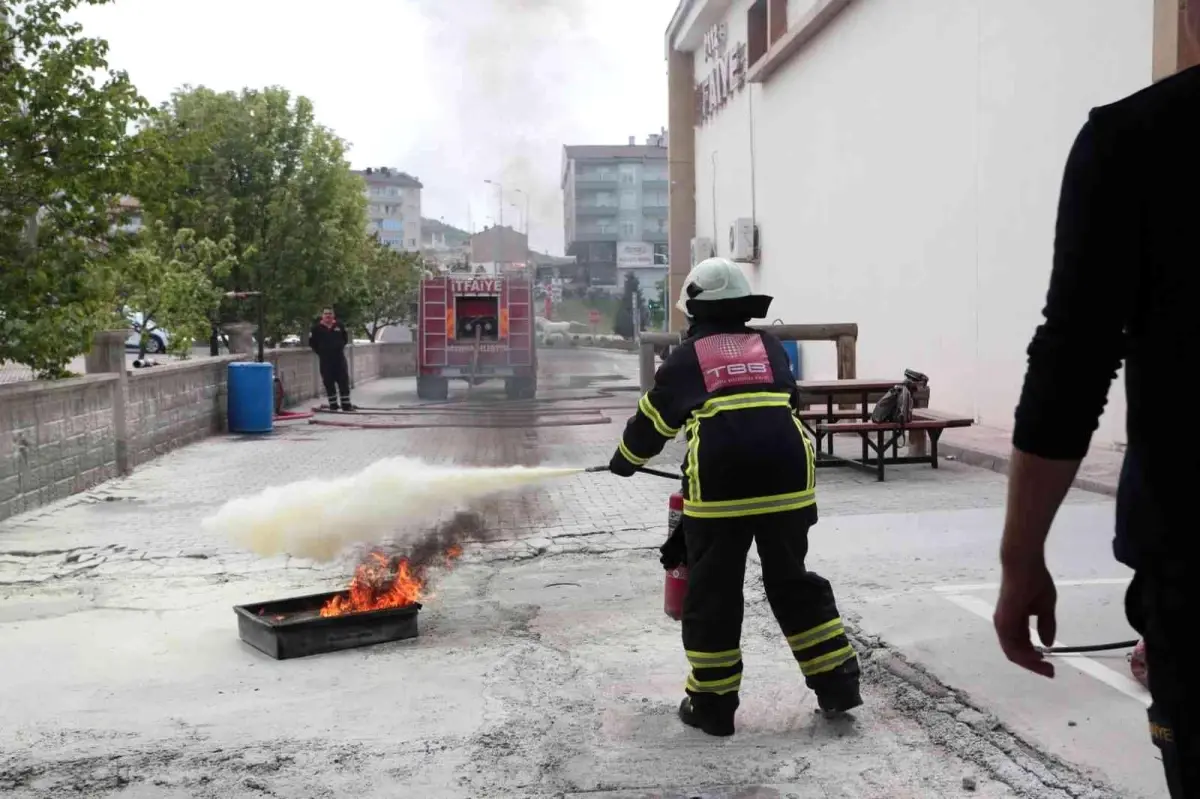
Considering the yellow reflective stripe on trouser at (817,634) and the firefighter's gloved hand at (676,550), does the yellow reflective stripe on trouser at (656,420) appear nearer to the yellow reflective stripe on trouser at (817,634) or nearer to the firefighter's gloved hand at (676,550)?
the firefighter's gloved hand at (676,550)

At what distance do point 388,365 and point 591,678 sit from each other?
30983 mm

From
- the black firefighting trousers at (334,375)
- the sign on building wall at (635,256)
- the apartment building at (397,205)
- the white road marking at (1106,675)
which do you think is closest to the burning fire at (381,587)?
the white road marking at (1106,675)

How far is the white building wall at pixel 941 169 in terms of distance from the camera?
12039mm

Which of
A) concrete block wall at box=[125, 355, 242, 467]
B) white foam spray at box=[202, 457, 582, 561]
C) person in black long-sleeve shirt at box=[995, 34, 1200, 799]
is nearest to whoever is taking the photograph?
person in black long-sleeve shirt at box=[995, 34, 1200, 799]

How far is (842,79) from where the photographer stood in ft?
62.5

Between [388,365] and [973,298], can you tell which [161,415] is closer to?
[973,298]

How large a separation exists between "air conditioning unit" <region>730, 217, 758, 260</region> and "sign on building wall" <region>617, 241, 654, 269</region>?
7707cm

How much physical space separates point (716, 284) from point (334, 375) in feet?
56.2

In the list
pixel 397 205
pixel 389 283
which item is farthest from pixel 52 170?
pixel 397 205

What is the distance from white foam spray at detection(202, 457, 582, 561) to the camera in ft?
21.4

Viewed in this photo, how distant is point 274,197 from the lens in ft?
74.3

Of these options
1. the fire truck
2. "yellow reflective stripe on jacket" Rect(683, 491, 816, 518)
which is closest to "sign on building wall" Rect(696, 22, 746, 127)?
the fire truck

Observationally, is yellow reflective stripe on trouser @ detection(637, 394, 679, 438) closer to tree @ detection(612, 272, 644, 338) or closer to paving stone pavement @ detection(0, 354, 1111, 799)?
paving stone pavement @ detection(0, 354, 1111, 799)

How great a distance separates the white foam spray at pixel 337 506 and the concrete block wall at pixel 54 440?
3429 millimetres
